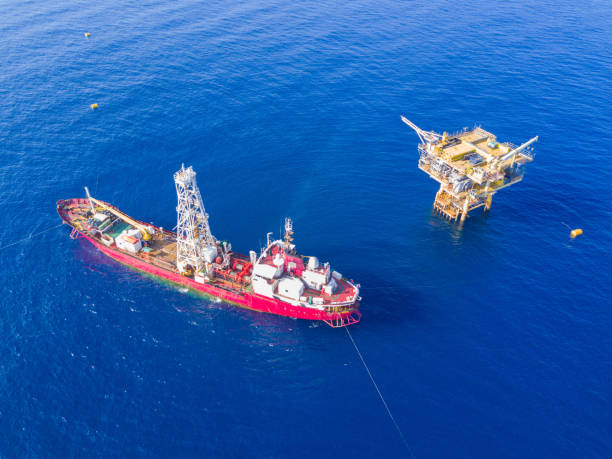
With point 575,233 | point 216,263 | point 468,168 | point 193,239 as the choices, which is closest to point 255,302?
point 216,263

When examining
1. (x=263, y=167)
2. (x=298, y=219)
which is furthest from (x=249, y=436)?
(x=263, y=167)

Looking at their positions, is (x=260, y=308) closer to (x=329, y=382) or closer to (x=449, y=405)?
(x=329, y=382)

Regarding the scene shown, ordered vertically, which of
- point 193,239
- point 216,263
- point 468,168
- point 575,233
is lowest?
point 575,233

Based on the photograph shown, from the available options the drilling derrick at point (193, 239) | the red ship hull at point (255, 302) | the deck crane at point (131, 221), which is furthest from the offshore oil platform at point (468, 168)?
the deck crane at point (131, 221)

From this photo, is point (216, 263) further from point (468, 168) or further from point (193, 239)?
point (468, 168)

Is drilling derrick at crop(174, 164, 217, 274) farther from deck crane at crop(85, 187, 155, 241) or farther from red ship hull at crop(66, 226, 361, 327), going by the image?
deck crane at crop(85, 187, 155, 241)

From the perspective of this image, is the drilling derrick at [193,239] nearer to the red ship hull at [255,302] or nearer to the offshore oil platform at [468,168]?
the red ship hull at [255,302]

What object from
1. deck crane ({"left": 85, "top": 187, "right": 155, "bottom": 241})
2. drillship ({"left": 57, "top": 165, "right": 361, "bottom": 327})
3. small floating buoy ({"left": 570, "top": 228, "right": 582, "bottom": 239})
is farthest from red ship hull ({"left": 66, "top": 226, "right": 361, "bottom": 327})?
small floating buoy ({"left": 570, "top": 228, "right": 582, "bottom": 239})
